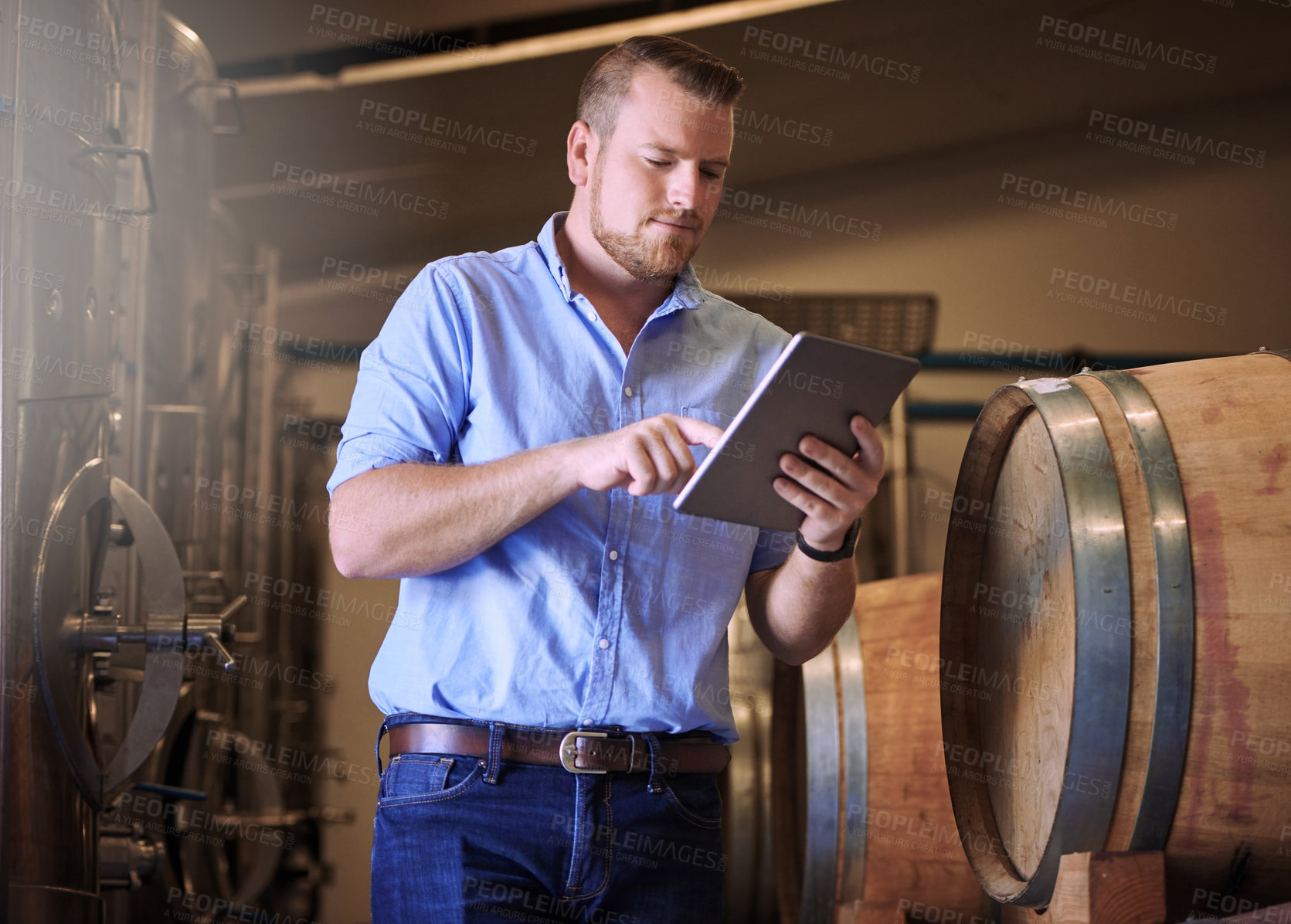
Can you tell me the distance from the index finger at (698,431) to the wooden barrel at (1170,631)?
0.47 m

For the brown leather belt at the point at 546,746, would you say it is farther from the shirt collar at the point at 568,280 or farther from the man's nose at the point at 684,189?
the man's nose at the point at 684,189

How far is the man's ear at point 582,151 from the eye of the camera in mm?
1524

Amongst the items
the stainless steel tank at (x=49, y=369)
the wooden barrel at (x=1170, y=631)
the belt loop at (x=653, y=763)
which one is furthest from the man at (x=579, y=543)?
the stainless steel tank at (x=49, y=369)

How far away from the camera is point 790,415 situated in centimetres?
111

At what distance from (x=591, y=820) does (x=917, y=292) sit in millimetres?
4989

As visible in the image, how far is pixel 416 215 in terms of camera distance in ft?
20.4

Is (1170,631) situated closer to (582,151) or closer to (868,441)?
(868,441)

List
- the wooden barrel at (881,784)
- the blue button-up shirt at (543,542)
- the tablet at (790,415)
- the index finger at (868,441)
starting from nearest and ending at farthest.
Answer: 1. the tablet at (790,415)
2. the index finger at (868,441)
3. the blue button-up shirt at (543,542)
4. the wooden barrel at (881,784)

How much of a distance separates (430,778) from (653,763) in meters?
0.27

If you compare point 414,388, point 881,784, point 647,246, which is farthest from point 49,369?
point 881,784

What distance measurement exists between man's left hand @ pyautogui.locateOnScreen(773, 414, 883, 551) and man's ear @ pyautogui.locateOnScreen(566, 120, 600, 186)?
586 mm

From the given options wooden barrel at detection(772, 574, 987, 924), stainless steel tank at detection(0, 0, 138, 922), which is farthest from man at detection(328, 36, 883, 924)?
wooden barrel at detection(772, 574, 987, 924)

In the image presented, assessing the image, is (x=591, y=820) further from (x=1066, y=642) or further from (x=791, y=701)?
(x=791, y=701)

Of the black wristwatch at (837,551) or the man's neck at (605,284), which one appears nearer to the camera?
the black wristwatch at (837,551)
